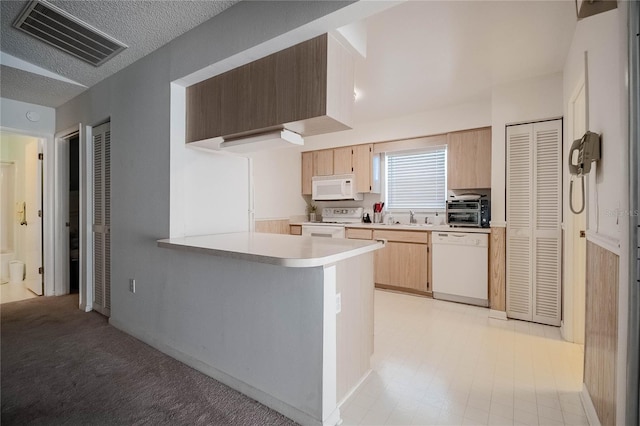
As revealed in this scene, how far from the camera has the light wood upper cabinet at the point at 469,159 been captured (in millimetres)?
3627

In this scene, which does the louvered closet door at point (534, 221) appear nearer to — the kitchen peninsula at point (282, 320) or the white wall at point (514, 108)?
the white wall at point (514, 108)

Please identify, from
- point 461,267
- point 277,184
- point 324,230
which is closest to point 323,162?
point 277,184

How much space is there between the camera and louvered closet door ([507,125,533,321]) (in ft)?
9.82

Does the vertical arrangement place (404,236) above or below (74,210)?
below

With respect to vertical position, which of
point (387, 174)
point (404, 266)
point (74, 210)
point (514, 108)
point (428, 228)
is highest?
point (514, 108)

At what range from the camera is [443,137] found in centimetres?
403

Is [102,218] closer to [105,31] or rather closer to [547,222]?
[105,31]

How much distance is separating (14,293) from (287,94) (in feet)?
15.5

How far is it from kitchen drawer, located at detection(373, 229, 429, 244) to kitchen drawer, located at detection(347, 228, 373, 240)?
3.0 inches

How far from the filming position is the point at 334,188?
4816mm

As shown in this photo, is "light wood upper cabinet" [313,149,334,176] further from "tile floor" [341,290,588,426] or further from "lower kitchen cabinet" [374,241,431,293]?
"tile floor" [341,290,588,426]

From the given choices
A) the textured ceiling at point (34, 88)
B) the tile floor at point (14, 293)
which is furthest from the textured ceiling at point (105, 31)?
the tile floor at point (14, 293)

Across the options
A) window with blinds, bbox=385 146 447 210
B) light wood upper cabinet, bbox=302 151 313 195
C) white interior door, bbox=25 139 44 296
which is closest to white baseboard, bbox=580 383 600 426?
window with blinds, bbox=385 146 447 210

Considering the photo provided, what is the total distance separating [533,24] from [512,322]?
2.69 meters
